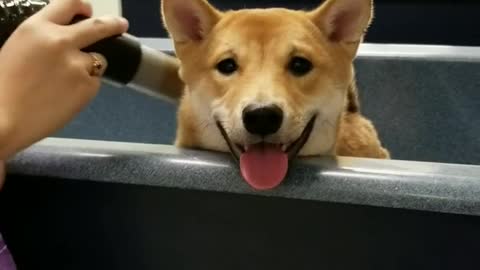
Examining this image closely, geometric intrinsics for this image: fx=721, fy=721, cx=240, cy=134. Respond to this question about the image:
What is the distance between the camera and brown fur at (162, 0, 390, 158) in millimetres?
824

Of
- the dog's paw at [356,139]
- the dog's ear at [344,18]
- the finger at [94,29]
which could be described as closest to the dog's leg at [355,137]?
the dog's paw at [356,139]

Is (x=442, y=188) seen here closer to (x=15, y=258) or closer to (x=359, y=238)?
(x=359, y=238)

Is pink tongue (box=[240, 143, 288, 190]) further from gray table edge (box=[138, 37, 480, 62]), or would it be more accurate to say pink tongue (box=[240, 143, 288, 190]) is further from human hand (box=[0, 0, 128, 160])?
gray table edge (box=[138, 37, 480, 62])

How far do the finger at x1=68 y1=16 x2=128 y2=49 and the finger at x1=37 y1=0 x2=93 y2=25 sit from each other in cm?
1

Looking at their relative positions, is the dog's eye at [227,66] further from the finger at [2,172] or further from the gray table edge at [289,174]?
the finger at [2,172]

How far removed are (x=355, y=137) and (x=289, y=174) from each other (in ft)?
1.49

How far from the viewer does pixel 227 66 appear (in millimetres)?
867

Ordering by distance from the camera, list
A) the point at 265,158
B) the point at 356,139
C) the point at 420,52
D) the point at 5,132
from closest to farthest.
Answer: the point at 5,132
the point at 265,158
the point at 356,139
the point at 420,52

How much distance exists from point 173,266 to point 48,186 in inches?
5.8

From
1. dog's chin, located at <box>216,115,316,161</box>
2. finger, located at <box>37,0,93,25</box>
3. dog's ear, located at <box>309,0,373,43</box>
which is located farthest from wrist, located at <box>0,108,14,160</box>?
dog's ear, located at <box>309,0,373,43</box>

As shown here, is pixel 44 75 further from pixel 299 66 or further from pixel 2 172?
pixel 299 66

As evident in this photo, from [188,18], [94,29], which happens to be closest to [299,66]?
[188,18]

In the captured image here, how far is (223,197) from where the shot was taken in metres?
0.66

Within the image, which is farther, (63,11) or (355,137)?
(355,137)
